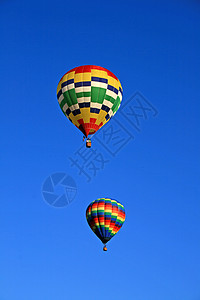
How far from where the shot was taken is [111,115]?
96.7ft

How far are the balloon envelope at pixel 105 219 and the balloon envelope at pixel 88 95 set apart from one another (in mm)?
9860

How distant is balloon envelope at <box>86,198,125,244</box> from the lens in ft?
118

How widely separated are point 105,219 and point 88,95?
12.4 m

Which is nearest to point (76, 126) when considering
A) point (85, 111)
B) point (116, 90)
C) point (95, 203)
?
point (85, 111)

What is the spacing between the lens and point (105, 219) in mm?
35969

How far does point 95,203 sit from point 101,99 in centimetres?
1205

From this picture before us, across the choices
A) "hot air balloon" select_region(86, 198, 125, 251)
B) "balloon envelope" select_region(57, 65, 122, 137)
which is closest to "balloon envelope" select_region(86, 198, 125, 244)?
"hot air balloon" select_region(86, 198, 125, 251)

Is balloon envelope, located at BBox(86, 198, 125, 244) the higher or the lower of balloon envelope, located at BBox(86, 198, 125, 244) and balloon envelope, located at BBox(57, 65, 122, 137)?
the lower

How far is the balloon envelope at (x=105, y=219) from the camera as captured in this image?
36062mm

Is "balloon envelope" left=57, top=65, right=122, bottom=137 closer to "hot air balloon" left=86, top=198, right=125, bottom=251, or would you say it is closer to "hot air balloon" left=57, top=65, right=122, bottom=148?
"hot air balloon" left=57, top=65, right=122, bottom=148

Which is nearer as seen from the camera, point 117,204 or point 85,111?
point 85,111

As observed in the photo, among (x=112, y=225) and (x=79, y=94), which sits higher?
(x=79, y=94)

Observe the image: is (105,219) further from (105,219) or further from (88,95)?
(88,95)

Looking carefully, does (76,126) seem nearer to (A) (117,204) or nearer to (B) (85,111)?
(B) (85,111)
